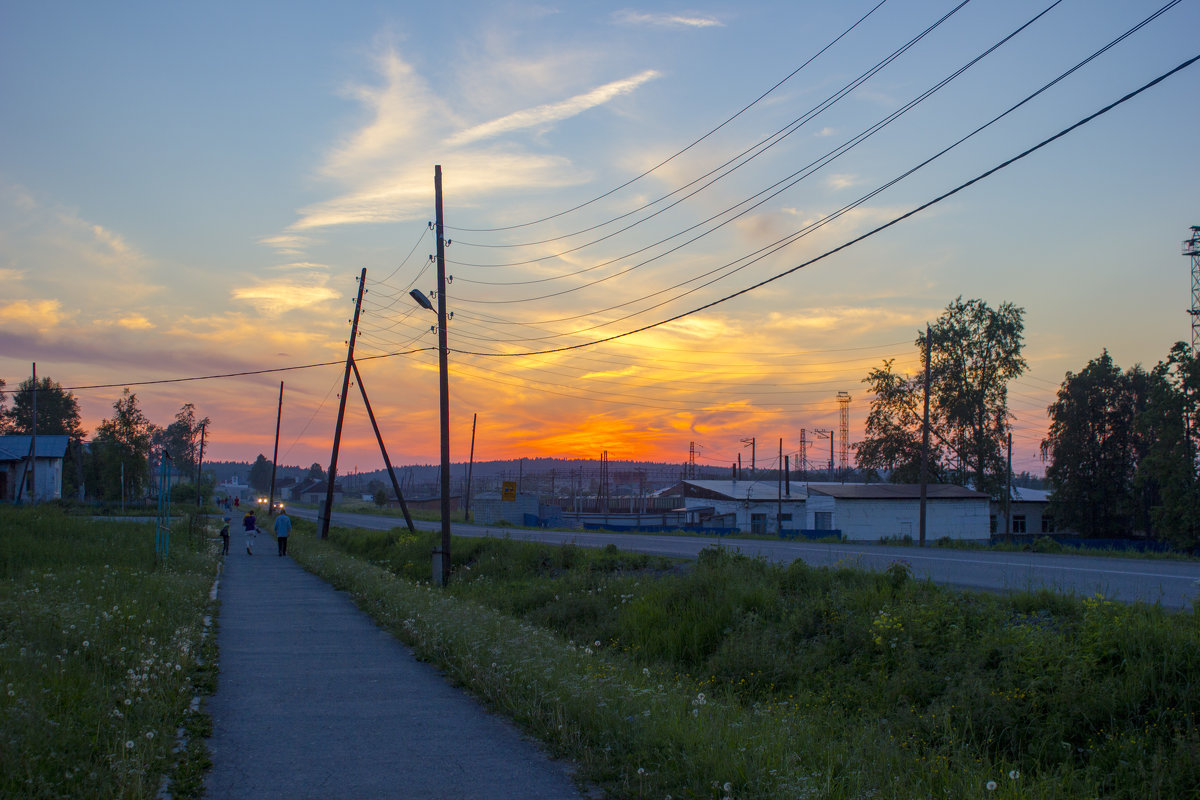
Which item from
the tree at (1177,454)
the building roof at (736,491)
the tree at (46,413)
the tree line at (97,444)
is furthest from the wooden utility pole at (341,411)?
the tree at (46,413)

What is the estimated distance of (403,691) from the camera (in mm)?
8328

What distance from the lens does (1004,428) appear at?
5622 cm

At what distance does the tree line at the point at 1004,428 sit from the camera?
186 ft

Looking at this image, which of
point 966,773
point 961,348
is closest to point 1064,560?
point 966,773

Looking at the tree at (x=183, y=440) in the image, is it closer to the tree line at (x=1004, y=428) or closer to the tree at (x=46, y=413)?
the tree at (x=46, y=413)

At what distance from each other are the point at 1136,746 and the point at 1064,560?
1584 cm

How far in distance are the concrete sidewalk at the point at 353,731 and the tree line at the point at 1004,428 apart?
50.1 meters

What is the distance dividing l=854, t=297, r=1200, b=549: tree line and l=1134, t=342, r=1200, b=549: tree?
816 centimetres

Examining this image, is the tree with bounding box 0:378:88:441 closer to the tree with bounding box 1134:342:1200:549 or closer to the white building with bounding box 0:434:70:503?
the white building with bounding box 0:434:70:503

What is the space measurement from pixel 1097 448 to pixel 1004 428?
8647mm

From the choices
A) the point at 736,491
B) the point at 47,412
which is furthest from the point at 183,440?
the point at 736,491

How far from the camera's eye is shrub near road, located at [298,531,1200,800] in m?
5.62

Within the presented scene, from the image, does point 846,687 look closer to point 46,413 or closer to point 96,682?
point 96,682

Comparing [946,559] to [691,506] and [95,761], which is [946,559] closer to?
[95,761]
